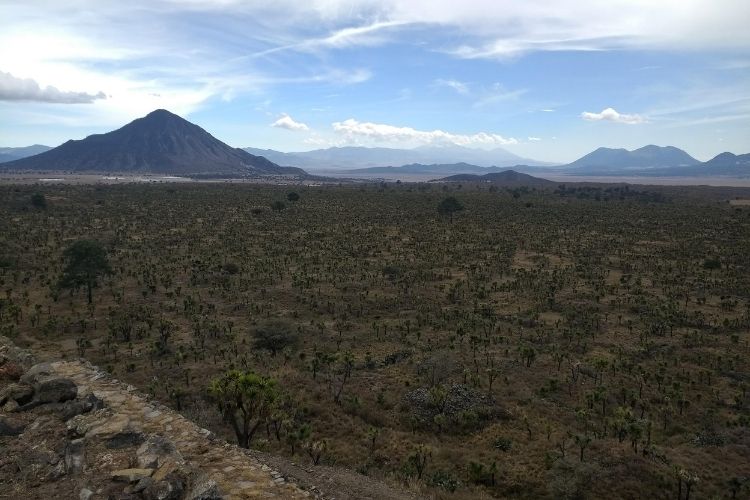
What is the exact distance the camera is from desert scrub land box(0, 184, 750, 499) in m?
17.0

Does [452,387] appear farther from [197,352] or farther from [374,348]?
[197,352]

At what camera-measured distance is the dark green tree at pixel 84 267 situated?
35.7 meters

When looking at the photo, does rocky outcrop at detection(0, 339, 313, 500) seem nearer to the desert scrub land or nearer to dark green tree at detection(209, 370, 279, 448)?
dark green tree at detection(209, 370, 279, 448)

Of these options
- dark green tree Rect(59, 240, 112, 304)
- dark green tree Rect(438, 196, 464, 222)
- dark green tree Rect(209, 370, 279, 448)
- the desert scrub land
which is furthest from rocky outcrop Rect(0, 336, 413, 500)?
dark green tree Rect(438, 196, 464, 222)

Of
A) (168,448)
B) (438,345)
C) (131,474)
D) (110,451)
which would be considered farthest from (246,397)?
(438,345)

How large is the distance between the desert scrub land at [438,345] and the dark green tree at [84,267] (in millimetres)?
989

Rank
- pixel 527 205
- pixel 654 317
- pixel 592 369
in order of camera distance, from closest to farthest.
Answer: pixel 592 369 < pixel 654 317 < pixel 527 205

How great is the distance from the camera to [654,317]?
33.5m

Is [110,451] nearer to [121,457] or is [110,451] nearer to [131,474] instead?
[121,457]

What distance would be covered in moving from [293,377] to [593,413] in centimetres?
1335

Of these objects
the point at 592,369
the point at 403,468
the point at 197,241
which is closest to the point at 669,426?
the point at 592,369

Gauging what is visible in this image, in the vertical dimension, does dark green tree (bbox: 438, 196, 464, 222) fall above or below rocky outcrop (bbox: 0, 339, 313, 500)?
above

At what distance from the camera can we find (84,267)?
36250mm

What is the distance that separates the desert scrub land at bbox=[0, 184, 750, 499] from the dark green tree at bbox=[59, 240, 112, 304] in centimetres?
99
